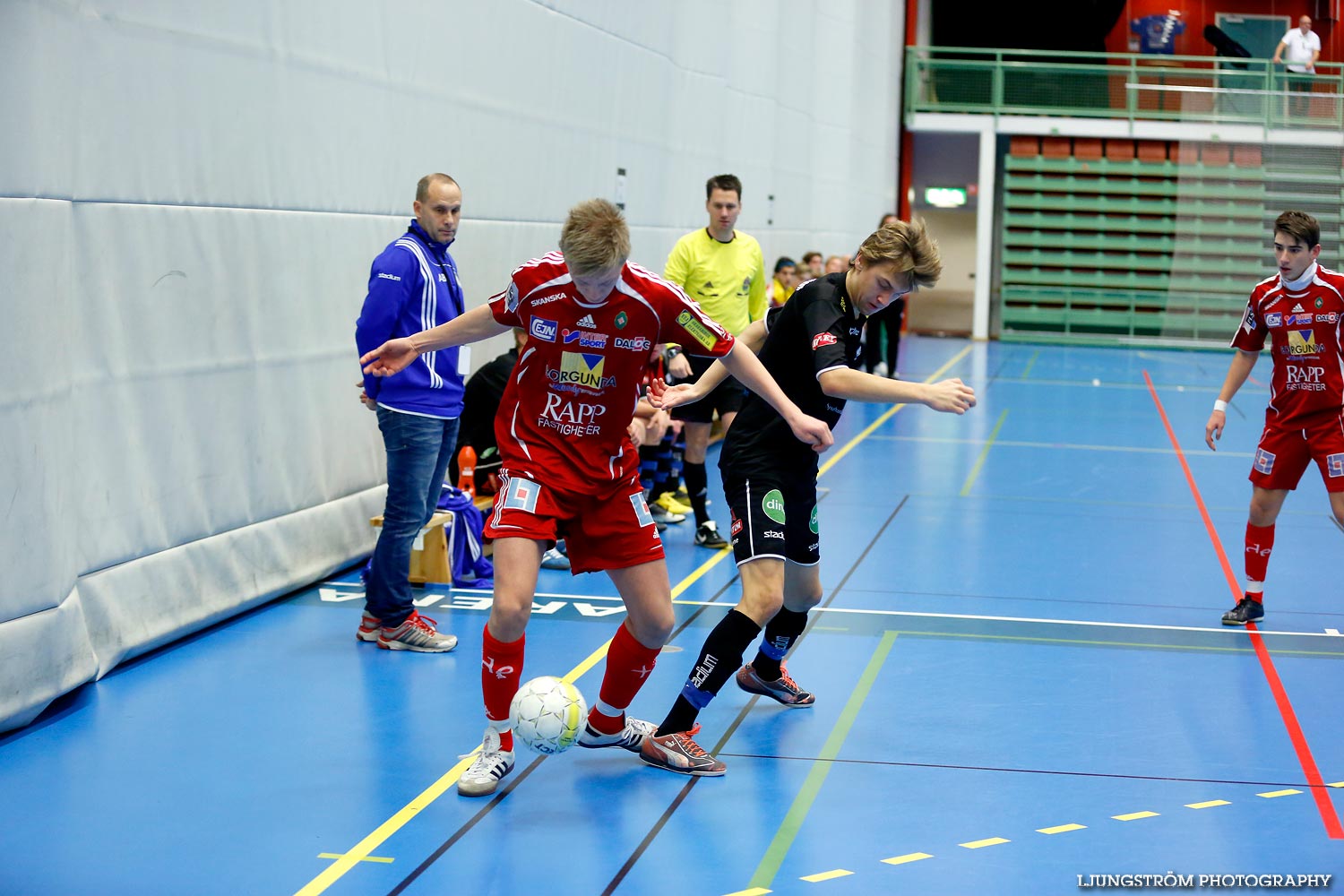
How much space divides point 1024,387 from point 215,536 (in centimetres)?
1428

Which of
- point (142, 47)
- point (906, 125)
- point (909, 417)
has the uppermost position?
point (906, 125)

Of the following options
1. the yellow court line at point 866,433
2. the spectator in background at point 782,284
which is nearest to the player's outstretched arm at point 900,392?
the yellow court line at point 866,433

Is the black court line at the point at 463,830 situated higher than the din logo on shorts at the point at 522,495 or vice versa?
the din logo on shorts at the point at 522,495

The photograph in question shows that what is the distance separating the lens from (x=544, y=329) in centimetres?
440

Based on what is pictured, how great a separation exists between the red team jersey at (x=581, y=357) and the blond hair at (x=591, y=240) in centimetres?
19

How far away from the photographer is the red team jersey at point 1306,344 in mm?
6617

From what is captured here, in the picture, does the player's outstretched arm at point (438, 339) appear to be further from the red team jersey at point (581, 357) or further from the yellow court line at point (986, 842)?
the yellow court line at point (986, 842)

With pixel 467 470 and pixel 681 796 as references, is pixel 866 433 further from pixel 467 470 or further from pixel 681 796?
pixel 681 796

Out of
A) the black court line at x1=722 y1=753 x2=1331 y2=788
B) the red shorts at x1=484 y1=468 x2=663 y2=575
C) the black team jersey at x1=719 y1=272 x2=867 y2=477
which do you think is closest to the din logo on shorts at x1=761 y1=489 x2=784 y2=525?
the black team jersey at x1=719 y1=272 x2=867 y2=477

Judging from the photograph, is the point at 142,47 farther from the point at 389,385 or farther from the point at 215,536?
the point at 215,536

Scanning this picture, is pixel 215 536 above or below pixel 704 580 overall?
above

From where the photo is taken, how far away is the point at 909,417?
52.5 ft

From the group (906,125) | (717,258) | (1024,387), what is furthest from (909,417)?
(906,125)

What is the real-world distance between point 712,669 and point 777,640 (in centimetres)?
68
